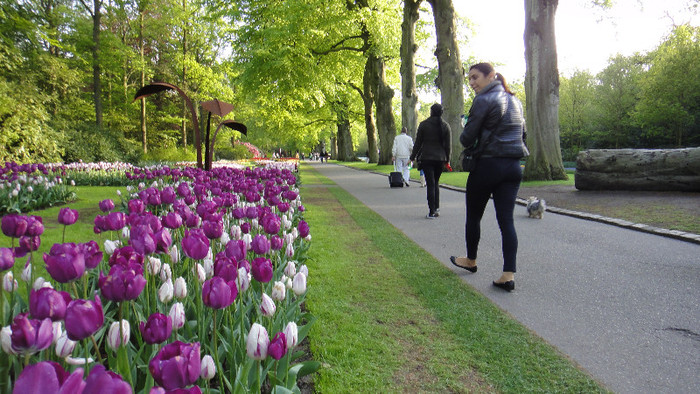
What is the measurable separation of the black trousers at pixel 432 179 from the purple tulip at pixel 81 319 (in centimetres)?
721

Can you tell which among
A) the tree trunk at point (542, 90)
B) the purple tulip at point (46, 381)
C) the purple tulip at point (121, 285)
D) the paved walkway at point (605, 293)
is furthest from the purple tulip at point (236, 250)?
the tree trunk at point (542, 90)

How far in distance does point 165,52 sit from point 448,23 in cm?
2543

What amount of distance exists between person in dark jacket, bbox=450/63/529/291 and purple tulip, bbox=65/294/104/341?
3484mm

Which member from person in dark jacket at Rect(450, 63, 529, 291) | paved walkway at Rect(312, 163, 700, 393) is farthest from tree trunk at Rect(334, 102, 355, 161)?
person in dark jacket at Rect(450, 63, 529, 291)

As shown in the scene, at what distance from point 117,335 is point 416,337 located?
75.2 inches

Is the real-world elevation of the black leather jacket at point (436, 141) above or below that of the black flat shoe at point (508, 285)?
above

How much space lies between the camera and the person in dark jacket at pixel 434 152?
8.38 meters

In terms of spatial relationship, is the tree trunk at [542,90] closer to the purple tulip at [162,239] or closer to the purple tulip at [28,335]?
the purple tulip at [162,239]

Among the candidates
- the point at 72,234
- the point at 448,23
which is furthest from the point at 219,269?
the point at 448,23

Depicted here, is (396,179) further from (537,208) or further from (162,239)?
(162,239)

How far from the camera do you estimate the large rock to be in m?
9.92

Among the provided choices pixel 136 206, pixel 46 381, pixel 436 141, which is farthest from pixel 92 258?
pixel 436 141

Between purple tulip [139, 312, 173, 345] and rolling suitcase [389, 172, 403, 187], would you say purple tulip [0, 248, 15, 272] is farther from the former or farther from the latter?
rolling suitcase [389, 172, 403, 187]

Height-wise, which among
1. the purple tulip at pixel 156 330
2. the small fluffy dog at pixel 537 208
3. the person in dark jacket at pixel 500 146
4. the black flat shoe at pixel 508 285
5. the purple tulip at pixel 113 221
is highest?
the person in dark jacket at pixel 500 146
